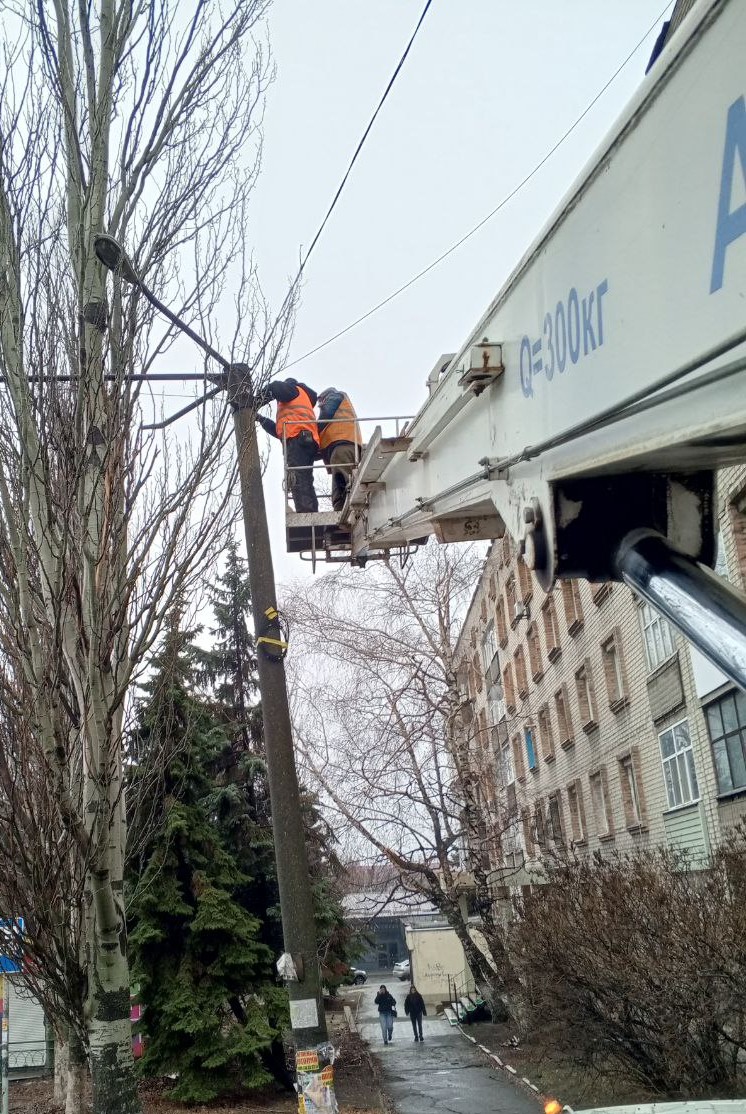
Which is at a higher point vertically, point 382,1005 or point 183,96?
point 183,96

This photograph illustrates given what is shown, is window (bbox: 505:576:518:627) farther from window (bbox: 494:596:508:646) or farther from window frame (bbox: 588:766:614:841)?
window frame (bbox: 588:766:614:841)

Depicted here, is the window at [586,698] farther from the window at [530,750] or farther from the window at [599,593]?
the window at [530,750]

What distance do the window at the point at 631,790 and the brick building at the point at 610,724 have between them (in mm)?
43

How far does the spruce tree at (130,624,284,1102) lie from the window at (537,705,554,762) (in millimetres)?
13979

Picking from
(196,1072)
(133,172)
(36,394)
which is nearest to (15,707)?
(36,394)

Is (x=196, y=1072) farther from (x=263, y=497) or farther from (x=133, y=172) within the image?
(x=133, y=172)

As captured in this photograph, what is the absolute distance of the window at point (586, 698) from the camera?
82.8 feet

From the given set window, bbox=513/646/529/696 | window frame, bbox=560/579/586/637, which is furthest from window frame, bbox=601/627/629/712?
window, bbox=513/646/529/696

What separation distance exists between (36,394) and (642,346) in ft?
19.1

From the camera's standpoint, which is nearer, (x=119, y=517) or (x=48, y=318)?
(x=119, y=517)

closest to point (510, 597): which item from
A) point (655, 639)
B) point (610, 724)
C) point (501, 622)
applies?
point (501, 622)

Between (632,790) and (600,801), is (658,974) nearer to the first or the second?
(632,790)

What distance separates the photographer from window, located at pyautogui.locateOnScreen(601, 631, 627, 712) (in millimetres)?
22355

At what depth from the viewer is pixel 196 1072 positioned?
1617cm
